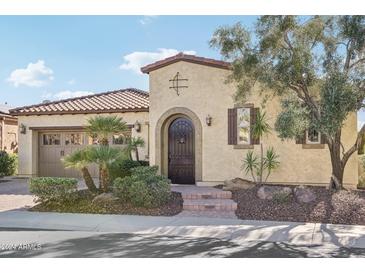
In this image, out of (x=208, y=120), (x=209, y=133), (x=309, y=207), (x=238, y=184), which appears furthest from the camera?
(x=209, y=133)

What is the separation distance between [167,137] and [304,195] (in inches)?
240

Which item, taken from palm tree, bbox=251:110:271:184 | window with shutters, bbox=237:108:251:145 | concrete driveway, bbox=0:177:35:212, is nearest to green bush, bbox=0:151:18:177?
concrete driveway, bbox=0:177:35:212

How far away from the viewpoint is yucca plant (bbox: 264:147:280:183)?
509 inches

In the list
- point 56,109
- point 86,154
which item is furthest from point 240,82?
point 56,109

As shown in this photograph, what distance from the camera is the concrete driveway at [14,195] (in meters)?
11.3

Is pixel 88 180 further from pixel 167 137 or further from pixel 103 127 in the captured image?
pixel 167 137

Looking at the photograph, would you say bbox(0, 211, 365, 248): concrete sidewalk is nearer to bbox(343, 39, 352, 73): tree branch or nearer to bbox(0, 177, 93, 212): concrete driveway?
bbox(0, 177, 93, 212): concrete driveway

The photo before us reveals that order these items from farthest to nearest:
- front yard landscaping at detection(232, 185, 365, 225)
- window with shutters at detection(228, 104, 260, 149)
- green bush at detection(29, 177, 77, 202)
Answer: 1. window with shutters at detection(228, 104, 260, 149)
2. green bush at detection(29, 177, 77, 202)
3. front yard landscaping at detection(232, 185, 365, 225)

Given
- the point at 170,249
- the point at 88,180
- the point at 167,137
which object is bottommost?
the point at 170,249

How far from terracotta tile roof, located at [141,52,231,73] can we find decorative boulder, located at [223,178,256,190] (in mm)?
4142

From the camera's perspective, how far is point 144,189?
34.2ft

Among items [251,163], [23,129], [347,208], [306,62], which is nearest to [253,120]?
[251,163]
